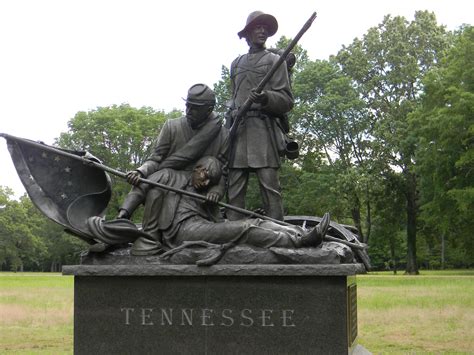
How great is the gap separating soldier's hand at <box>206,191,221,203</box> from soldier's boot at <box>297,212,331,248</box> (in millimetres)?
1116

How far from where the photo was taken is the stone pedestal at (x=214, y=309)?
6539 millimetres

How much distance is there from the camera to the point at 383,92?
1409 inches

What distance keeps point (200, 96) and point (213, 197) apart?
120 centimetres

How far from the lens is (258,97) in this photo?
24.9 ft

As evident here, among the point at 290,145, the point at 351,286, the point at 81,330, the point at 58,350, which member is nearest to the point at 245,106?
the point at 290,145

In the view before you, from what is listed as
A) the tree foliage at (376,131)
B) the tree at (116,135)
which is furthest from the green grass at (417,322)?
the tree at (116,135)

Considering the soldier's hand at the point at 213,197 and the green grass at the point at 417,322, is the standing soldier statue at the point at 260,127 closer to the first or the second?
the soldier's hand at the point at 213,197

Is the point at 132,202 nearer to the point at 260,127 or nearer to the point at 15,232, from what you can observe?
the point at 260,127

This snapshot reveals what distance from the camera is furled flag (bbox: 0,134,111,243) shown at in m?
7.51

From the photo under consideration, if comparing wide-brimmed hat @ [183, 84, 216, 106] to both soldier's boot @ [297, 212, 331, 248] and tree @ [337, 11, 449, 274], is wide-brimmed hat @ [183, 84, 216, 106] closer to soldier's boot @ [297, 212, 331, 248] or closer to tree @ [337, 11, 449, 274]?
soldier's boot @ [297, 212, 331, 248]

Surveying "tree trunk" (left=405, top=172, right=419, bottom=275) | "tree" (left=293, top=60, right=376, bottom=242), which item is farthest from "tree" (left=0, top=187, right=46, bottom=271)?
"tree trunk" (left=405, top=172, right=419, bottom=275)

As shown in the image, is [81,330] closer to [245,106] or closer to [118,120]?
[245,106]

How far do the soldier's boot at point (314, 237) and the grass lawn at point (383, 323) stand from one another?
14.9ft

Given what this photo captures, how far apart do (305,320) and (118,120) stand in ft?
104
